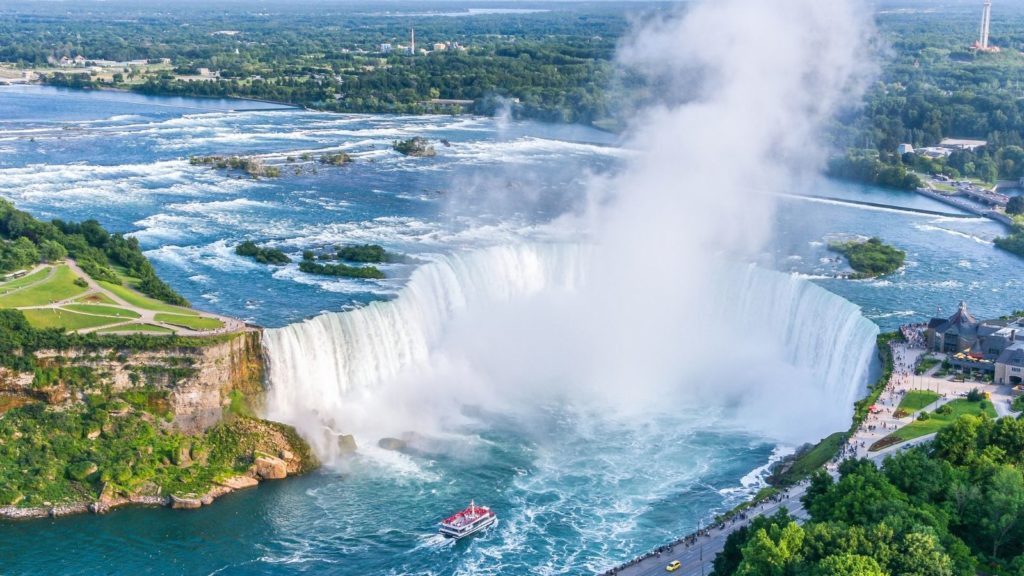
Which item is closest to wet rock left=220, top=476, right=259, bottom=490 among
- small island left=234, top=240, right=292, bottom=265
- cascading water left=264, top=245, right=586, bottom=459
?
cascading water left=264, top=245, right=586, bottom=459

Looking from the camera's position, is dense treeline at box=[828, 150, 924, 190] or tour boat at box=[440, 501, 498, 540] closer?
tour boat at box=[440, 501, 498, 540]

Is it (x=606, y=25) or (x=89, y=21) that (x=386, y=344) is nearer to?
(x=606, y=25)

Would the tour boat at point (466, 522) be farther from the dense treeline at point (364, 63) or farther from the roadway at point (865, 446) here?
the dense treeline at point (364, 63)

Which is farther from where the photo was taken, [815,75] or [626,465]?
[815,75]

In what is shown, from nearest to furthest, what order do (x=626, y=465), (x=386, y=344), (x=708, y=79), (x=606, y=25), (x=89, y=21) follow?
(x=626, y=465)
(x=386, y=344)
(x=708, y=79)
(x=606, y=25)
(x=89, y=21)

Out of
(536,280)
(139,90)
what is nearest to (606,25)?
(139,90)

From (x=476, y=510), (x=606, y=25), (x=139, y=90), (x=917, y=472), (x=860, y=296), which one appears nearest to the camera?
(x=917, y=472)

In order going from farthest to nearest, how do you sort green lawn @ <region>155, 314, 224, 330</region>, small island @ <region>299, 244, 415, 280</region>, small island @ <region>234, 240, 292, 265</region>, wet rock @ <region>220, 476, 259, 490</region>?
small island @ <region>234, 240, 292, 265</region> → small island @ <region>299, 244, 415, 280</region> → green lawn @ <region>155, 314, 224, 330</region> → wet rock @ <region>220, 476, 259, 490</region>

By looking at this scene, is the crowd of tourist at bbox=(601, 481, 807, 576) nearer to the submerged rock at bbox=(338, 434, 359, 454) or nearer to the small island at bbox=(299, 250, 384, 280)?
the submerged rock at bbox=(338, 434, 359, 454)

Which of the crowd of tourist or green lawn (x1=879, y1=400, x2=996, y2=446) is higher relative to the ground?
green lawn (x1=879, y1=400, x2=996, y2=446)
